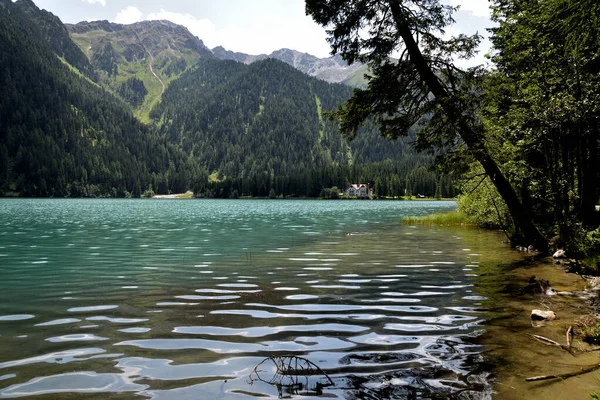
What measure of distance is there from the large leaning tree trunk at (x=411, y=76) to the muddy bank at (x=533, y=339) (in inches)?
276

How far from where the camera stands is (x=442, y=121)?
19.8 meters

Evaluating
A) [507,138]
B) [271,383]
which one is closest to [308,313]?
[271,383]

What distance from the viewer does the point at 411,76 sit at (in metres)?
20.7

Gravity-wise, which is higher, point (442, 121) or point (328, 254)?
point (442, 121)

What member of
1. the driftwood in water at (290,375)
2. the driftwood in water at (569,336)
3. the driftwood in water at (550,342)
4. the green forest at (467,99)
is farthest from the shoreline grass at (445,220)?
the driftwood in water at (290,375)

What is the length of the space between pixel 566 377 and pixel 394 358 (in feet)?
9.09

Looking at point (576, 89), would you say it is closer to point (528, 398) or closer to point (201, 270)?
point (528, 398)

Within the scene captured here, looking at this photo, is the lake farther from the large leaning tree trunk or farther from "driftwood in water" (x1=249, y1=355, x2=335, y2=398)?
the large leaning tree trunk

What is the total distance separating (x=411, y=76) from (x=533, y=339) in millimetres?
14699

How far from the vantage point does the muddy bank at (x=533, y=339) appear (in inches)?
260

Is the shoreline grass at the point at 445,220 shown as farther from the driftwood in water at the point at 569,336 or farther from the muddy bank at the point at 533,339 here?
the driftwood in water at the point at 569,336

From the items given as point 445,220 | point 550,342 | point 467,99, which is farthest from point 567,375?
point 445,220

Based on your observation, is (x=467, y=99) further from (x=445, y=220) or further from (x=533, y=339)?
(x=445, y=220)

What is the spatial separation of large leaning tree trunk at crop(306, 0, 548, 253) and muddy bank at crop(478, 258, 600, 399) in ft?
23.0
